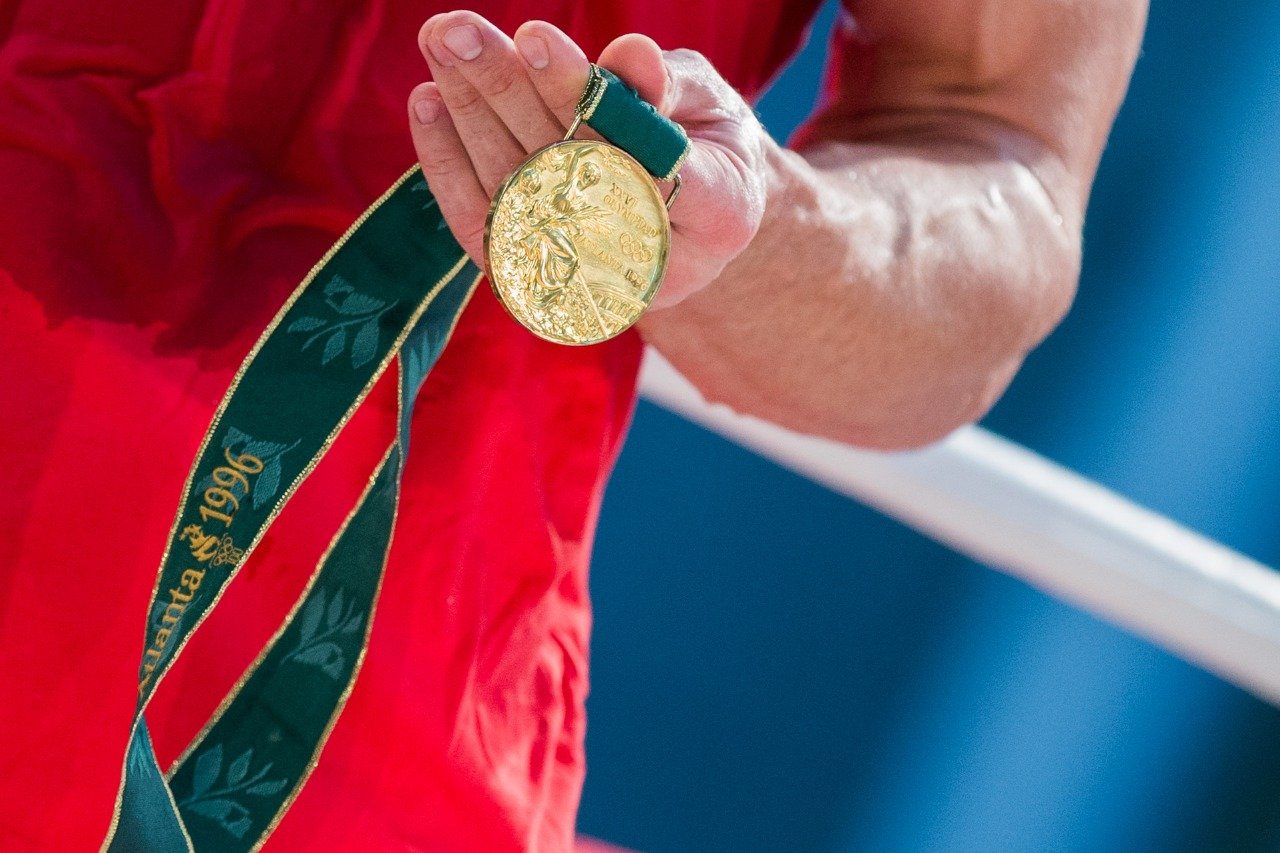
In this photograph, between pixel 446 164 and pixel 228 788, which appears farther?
pixel 228 788

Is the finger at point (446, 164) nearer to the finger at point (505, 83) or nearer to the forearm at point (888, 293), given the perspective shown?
the finger at point (505, 83)

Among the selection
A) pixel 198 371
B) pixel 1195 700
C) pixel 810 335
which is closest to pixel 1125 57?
pixel 810 335

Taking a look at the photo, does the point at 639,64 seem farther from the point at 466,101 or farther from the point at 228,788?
the point at 228,788

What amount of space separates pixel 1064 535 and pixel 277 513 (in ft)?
3.33

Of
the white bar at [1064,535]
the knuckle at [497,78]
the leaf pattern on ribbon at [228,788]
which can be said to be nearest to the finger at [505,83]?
the knuckle at [497,78]

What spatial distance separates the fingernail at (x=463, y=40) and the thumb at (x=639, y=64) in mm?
36

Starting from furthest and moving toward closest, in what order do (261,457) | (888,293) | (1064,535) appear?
1. (1064,535)
2. (888,293)
3. (261,457)

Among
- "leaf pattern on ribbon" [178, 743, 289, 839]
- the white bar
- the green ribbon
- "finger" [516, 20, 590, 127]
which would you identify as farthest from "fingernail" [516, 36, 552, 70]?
the white bar

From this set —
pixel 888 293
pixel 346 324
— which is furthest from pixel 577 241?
pixel 888 293

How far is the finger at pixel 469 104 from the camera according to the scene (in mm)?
349

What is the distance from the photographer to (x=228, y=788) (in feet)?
1.74

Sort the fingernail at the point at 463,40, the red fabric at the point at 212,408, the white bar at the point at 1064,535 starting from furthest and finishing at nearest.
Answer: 1. the white bar at the point at 1064,535
2. the red fabric at the point at 212,408
3. the fingernail at the point at 463,40

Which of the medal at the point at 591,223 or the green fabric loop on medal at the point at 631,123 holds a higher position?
the green fabric loop on medal at the point at 631,123

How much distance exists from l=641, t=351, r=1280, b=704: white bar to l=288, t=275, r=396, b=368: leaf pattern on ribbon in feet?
2.49
